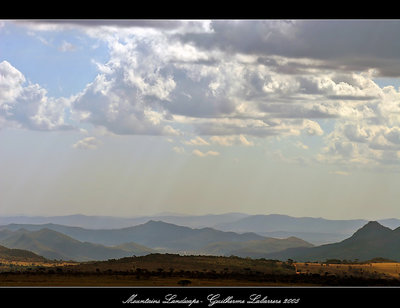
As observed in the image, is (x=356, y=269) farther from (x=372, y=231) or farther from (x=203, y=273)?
(x=372, y=231)

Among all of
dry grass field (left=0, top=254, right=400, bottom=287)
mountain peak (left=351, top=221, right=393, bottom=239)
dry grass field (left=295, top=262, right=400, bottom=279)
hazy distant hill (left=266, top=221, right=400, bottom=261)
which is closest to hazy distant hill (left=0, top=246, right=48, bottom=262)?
dry grass field (left=0, top=254, right=400, bottom=287)

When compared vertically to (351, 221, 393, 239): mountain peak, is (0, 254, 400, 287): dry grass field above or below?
below

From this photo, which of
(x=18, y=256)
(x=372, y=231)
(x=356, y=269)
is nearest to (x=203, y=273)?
(x=356, y=269)

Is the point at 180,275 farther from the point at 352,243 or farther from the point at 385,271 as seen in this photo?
the point at 352,243

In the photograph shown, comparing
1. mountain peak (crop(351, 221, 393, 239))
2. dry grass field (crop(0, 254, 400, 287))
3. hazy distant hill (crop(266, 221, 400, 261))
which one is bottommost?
dry grass field (crop(0, 254, 400, 287))

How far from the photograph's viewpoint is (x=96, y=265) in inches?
3253

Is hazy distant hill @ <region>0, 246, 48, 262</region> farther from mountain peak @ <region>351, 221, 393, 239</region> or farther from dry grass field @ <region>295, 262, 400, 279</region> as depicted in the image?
mountain peak @ <region>351, 221, 393, 239</region>

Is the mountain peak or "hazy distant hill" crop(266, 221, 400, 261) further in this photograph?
the mountain peak

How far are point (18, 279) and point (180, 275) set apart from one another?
15.7 m

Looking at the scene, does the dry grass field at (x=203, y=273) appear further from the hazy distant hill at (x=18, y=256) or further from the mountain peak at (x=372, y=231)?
the mountain peak at (x=372, y=231)

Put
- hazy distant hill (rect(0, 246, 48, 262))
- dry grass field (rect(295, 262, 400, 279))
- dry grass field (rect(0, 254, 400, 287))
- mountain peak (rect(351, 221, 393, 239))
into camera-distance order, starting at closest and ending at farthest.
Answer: dry grass field (rect(0, 254, 400, 287)), dry grass field (rect(295, 262, 400, 279)), hazy distant hill (rect(0, 246, 48, 262)), mountain peak (rect(351, 221, 393, 239))

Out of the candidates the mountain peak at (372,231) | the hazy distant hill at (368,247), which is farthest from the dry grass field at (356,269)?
the mountain peak at (372,231)

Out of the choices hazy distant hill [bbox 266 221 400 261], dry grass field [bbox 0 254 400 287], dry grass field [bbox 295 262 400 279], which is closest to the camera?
dry grass field [bbox 0 254 400 287]
